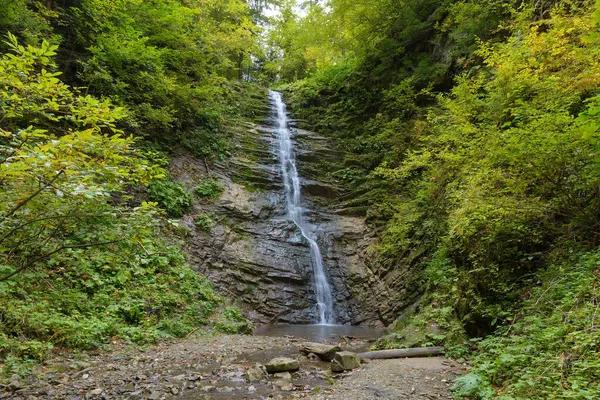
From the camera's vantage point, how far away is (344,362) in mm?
5527

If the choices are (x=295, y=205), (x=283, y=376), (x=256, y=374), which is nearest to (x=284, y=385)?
(x=283, y=376)

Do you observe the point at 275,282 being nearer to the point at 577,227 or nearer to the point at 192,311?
the point at 192,311

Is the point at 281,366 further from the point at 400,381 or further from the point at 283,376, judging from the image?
the point at 400,381

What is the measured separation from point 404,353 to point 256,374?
2615mm

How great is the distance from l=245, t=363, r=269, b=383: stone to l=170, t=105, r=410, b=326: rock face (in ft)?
14.8

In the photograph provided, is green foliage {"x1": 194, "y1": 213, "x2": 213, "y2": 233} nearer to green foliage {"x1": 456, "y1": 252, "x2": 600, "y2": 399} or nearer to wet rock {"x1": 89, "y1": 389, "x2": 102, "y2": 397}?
wet rock {"x1": 89, "y1": 389, "x2": 102, "y2": 397}

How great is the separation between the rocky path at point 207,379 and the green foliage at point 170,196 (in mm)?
5281

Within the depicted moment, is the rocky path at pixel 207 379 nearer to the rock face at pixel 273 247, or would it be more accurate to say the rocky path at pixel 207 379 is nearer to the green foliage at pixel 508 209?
the green foliage at pixel 508 209

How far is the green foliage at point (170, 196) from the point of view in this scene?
10656 millimetres

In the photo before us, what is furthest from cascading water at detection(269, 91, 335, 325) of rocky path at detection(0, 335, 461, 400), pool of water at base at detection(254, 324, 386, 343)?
rocky path at detection(0, 335, 461, 400)

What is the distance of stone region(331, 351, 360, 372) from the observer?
216 inches

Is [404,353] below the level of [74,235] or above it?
below

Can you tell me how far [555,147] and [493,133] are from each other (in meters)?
1.81

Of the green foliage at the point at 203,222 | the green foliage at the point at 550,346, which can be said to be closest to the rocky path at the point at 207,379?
the green foliage at the point at 550,346
